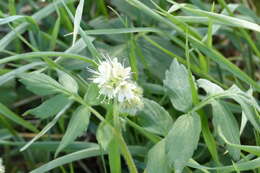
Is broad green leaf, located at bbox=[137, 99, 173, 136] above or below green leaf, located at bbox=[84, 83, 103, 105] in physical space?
below

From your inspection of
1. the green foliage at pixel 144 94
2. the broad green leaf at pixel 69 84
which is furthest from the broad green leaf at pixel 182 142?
the broad green leaf at pixel 69 84

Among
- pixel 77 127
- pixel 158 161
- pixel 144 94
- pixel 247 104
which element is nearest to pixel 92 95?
pixel 77 127

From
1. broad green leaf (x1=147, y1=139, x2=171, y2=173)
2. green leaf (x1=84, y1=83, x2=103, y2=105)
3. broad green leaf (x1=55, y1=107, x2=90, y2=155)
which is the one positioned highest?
green leaf (x1=84, y1=83, x2=103, y2=105)

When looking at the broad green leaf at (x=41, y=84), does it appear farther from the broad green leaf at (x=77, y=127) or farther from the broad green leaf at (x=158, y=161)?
the broad green leaf at (x=158, y=161)

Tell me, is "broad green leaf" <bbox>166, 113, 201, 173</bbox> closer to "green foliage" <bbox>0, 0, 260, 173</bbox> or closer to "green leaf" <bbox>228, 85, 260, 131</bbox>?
"green foliage" <bbox>0, 0, 260, 173</bbox>

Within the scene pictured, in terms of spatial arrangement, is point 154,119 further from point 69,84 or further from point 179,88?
point 69,84

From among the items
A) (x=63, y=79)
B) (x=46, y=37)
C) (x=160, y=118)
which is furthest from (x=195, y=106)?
(x=46, y=37)

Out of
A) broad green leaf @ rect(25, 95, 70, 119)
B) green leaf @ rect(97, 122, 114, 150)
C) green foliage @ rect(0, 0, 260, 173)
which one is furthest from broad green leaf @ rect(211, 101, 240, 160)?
broad green leaf @ rect(25, 95, 70, 119)
